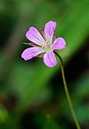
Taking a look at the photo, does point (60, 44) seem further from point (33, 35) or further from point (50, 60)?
point (33, 35)

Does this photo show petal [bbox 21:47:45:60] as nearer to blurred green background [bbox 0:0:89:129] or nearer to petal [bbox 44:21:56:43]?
petal [bbox 44:21:56:43]

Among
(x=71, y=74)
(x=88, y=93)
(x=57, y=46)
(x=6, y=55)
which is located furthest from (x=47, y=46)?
(x=6, y=55)

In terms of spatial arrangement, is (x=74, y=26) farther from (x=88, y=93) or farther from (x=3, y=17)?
(x=3, y=17)

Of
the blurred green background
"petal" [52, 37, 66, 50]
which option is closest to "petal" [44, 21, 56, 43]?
"petal" [52, 37, 66, 50]

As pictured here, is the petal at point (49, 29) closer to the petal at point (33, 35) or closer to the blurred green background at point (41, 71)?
the petal at point (33, 35)

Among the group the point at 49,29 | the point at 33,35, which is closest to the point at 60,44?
the point at 49,29

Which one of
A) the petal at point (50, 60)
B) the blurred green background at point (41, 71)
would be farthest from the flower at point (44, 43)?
the blurred green background at point (41, 71)
